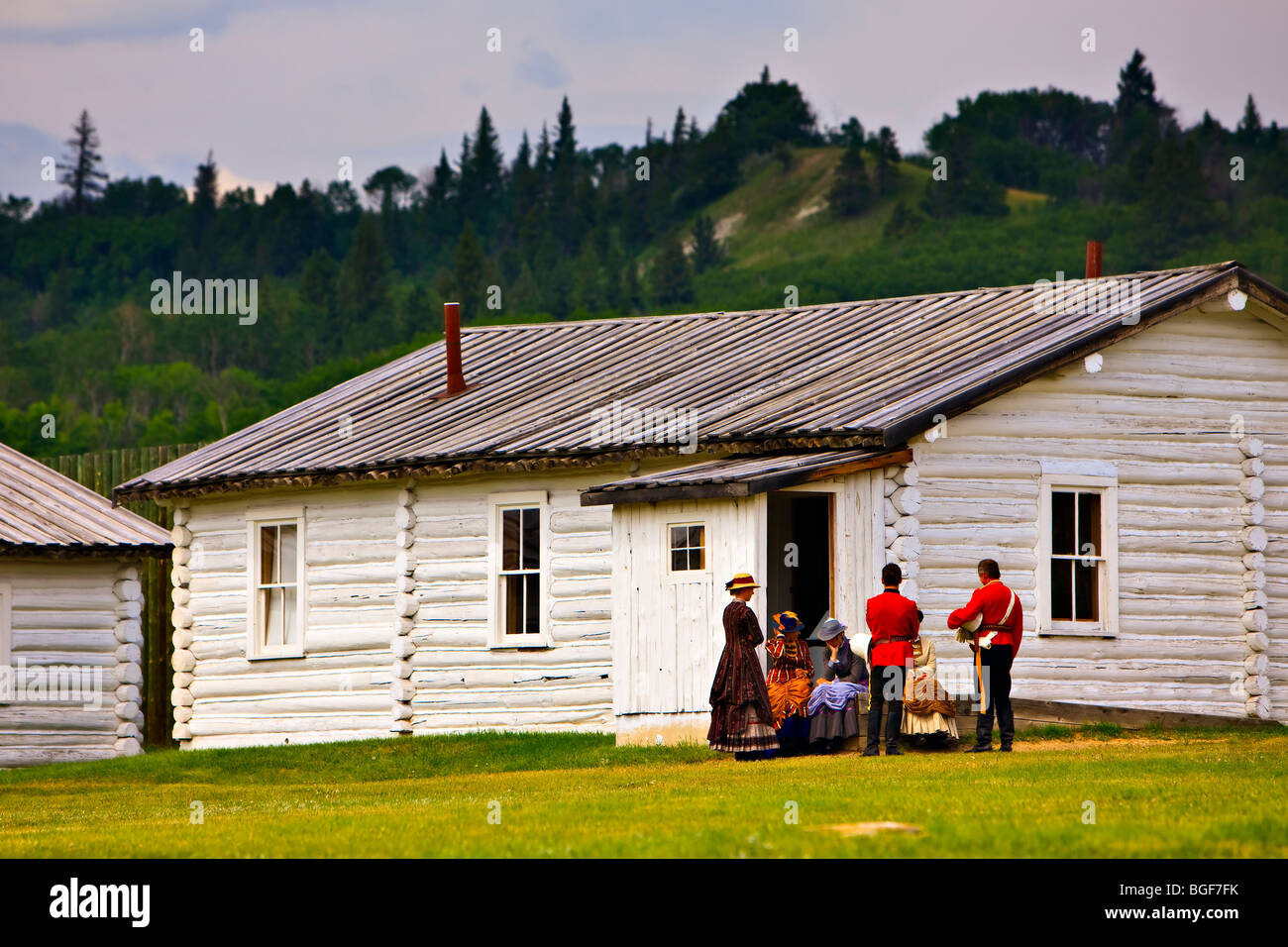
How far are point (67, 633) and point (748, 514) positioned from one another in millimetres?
11710

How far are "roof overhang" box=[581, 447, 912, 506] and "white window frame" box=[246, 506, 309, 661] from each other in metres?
5.88

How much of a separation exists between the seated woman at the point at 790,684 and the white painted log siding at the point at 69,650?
12.1 metres

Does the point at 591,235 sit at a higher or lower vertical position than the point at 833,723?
higher

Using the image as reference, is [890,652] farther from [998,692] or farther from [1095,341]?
[1095,341]

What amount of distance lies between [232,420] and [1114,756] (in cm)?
6682

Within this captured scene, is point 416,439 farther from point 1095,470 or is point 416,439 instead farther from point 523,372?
point 1095,470

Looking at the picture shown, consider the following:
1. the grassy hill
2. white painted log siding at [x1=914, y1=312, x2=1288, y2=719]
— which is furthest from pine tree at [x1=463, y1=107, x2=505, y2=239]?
white painted log siding at [x1=914, y1=312, x2=1288, y2=719]

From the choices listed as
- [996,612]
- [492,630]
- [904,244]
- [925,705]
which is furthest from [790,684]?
[904,244]

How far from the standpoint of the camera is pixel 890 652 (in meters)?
17.9

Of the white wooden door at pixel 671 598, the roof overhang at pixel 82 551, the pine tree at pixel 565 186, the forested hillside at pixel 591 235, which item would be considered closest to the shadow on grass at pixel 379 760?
the white wooden door at pixel 671 598

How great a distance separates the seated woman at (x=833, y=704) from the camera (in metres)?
18.5

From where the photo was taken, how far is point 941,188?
128250 mm

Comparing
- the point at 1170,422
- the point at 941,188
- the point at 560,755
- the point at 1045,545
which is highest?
the point at 941,188
